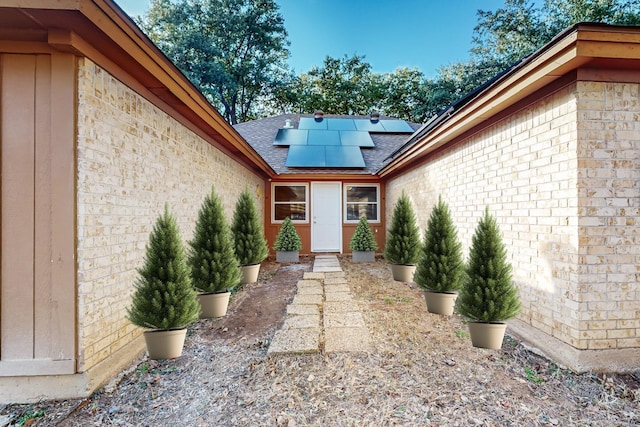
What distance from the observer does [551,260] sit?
270cm

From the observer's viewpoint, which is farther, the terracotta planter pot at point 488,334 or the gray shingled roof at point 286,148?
the gray shingled roof at point 286,148

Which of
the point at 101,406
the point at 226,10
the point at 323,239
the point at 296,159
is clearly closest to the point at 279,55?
the point at 226,10

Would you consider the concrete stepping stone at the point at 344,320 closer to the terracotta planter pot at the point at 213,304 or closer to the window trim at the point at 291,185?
the terracotta planter pot at the point at 213,304

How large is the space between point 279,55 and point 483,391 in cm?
2180

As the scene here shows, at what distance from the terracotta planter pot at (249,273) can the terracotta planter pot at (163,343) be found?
8.34 feet

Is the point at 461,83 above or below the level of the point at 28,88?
above

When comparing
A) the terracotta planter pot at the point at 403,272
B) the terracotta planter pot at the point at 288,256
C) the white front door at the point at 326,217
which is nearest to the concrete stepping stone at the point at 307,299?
the terracotta planter pot at the point at 403,272

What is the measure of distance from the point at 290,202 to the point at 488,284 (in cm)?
674

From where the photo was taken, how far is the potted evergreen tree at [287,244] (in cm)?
763

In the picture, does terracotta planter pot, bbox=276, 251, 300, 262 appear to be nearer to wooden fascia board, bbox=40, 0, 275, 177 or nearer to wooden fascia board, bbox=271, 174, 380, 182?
wooden fascia board, bbox=271, 174, 380, 182

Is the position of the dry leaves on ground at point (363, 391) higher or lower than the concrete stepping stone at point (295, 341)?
lower

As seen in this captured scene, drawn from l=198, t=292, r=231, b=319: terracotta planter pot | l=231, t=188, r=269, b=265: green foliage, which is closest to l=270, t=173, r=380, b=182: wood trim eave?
l=231, t=188, r=269, b=265: green foliage

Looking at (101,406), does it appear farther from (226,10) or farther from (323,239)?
(226,10)

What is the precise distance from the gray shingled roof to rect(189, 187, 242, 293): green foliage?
4.79 metres
